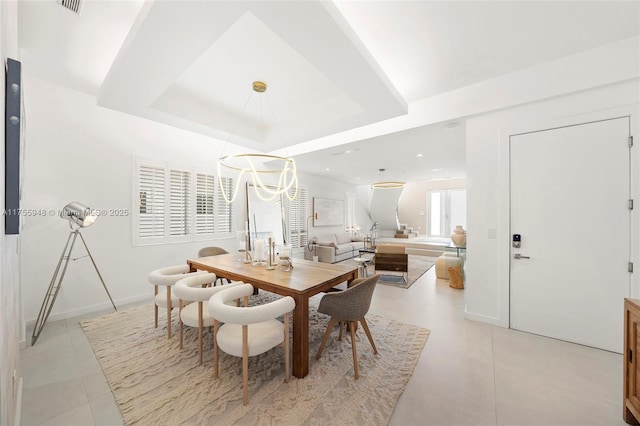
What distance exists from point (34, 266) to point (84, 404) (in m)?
2.23

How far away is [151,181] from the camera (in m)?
3.77

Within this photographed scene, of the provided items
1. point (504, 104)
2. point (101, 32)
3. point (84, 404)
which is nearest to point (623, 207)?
point (504, 104)

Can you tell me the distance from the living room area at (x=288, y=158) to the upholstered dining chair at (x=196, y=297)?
13.6 inches

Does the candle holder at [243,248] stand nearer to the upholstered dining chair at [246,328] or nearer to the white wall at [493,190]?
the upholstered dining chair at [246,328]

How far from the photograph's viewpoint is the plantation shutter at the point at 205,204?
4.36 meters

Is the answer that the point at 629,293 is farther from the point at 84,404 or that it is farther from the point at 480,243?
the point at 84,404

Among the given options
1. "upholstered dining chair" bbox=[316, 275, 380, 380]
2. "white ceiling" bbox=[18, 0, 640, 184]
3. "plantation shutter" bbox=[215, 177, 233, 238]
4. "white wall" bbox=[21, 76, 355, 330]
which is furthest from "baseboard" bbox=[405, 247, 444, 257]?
"white wall" bbox=[21, 76, 355, 330]

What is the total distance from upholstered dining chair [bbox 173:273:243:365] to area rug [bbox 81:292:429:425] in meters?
0.27

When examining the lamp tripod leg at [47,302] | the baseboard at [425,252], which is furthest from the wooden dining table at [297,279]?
the baseboard at [425,252]

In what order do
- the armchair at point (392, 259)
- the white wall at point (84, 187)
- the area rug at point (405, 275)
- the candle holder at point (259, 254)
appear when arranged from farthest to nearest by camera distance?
the armchair at point (392, 259) < the area rug at point (405, 275) < the candle holder at point (259, 254) < the white wall at point (84, 187)

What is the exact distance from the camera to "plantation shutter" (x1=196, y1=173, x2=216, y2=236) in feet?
14.3

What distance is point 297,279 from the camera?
2303 mm

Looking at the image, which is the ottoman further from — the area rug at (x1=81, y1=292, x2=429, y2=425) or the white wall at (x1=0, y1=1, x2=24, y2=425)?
the white wall at (x1=0, y1=1, x2=24, y2=425)

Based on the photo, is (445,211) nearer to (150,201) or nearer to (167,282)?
(150,201)
